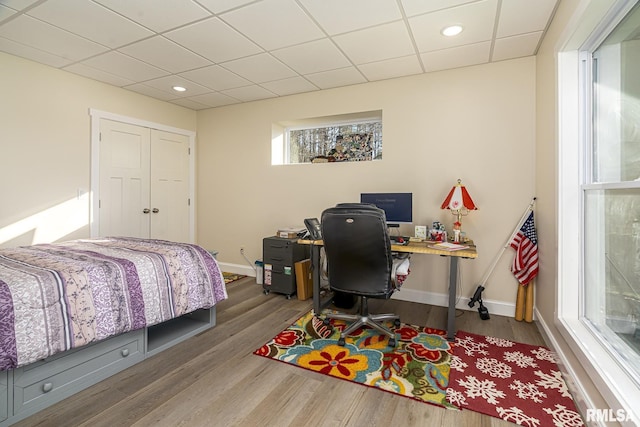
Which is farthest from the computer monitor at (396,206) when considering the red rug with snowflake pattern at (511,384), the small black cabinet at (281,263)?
the red rug with snowflake pattern at (511,384)

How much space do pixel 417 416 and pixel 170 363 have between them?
1657 millimetres

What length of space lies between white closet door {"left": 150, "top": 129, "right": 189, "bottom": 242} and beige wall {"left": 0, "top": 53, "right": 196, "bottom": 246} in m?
0.79

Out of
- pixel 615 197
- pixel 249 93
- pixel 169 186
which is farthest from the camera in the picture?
pixel 169 186

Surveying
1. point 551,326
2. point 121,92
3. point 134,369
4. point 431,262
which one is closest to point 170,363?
point 134,369

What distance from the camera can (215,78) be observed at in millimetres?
3496

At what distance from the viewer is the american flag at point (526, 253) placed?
2.73 metres

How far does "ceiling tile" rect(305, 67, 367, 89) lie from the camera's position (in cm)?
330

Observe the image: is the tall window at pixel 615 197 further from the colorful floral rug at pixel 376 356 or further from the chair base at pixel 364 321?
the chair base at pixel 364 321

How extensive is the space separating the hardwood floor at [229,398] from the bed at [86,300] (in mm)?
196

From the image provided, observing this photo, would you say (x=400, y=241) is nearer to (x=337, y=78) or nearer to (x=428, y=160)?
(x=428, y=160)

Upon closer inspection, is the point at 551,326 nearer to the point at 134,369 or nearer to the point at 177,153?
the point at 134,369

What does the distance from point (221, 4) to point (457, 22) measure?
1759 mm

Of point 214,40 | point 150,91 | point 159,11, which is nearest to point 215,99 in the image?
point 150,91

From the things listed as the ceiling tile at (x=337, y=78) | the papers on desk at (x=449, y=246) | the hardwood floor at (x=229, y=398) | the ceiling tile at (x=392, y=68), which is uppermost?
the ceiling tile at (x=337, y=78)
